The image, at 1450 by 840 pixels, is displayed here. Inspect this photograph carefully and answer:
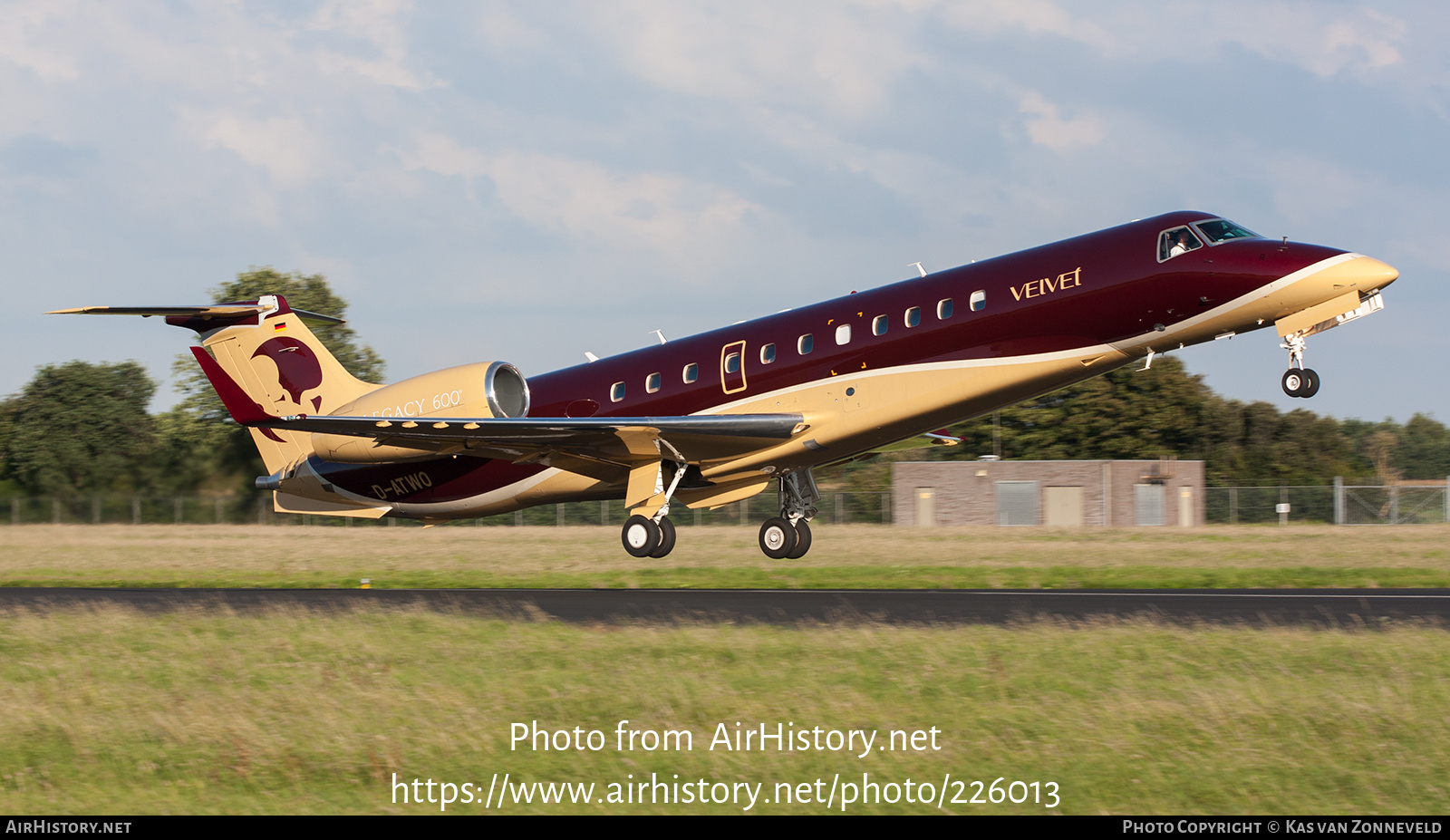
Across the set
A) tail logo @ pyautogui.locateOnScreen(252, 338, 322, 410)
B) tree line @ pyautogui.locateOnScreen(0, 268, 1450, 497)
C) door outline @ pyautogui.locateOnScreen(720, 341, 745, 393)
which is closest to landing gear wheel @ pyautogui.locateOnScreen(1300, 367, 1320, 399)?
door outline @ pyautogui.locateOnScreen(720, 341, 745, 393)

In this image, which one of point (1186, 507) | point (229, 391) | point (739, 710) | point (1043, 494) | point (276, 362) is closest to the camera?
point (739, 710)

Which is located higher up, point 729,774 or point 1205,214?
point 1205,214

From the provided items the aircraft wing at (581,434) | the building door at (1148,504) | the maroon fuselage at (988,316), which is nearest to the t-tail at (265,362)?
the aircraft wing at (581,434)

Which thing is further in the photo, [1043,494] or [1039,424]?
[1039,424]

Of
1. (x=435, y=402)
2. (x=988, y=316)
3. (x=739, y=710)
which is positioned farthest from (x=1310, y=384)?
(x=435, y=402)

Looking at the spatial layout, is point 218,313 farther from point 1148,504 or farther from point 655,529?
point 1148,504

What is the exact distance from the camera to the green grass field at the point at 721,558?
2620cm

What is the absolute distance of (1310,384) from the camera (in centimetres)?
1852

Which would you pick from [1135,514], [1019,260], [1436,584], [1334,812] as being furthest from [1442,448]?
[1334,812]

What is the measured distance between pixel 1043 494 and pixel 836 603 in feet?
117

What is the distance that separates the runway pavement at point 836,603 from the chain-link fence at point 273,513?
7.06 metres

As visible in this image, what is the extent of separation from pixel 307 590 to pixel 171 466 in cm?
1642

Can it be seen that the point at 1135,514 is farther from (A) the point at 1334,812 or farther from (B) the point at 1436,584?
(A) the point at 1334,812

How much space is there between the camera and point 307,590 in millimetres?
25125
